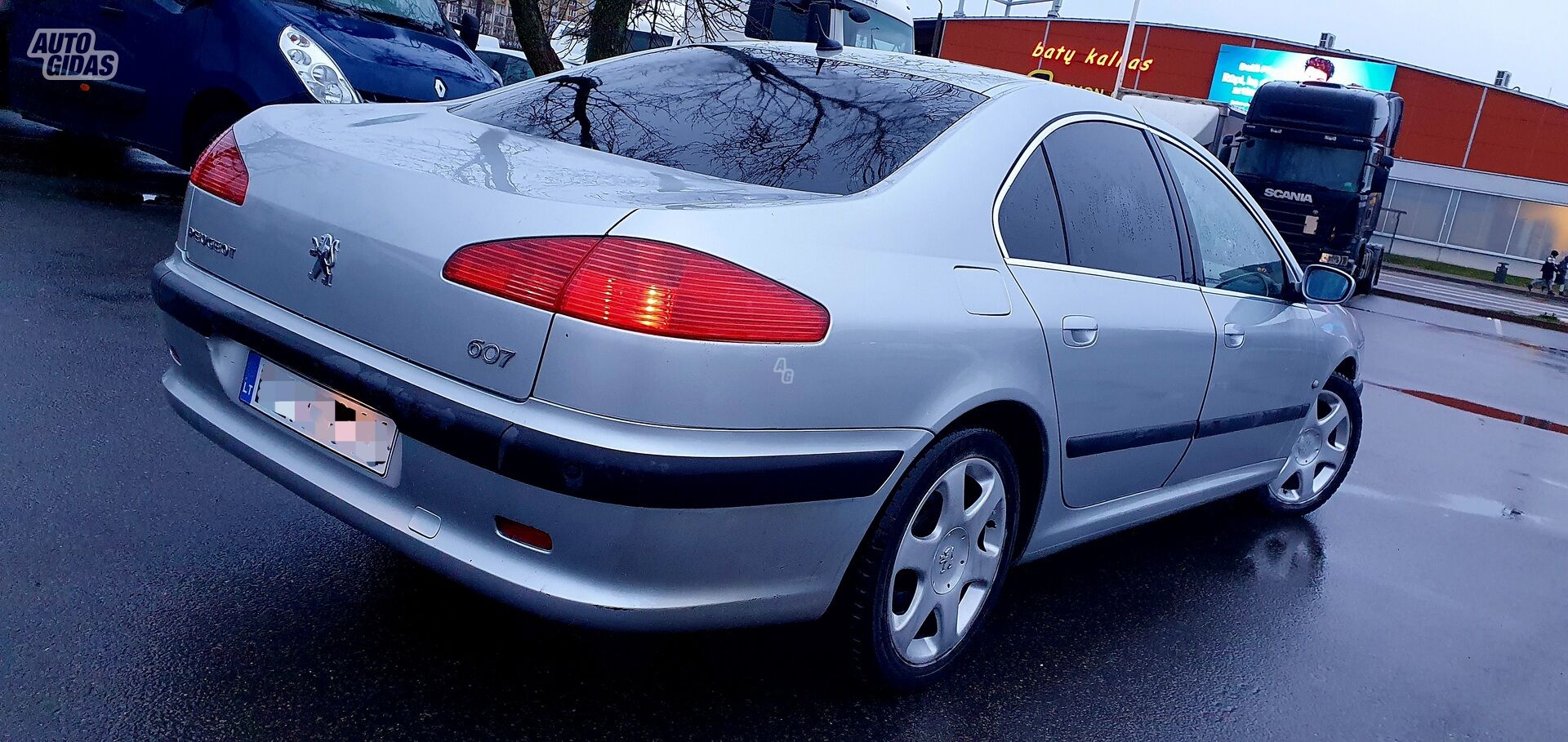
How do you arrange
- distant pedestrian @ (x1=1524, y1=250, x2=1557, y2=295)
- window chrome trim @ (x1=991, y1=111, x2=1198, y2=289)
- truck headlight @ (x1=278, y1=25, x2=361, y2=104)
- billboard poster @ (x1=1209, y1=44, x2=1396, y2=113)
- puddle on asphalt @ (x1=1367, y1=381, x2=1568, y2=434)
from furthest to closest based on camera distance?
1. billboard poster @ (x1=1209, y1=44, x2=1396, y2=113)
2. distant pedestrian @ (x1=1524, y1=250, x2=1557, y2=295)
3. puddle on asphalt @ (x1=1367, y1=381, x2=1568, y2=434)
4. truck headlight @ (x1=278, y1=25, x2=361, y2=104)
5. window chrome trim @ (x1=991, y1=111, x2=1198, y2=289)

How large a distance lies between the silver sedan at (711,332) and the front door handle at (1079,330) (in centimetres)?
1

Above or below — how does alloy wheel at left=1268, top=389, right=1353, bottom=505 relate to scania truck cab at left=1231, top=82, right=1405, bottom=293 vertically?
below

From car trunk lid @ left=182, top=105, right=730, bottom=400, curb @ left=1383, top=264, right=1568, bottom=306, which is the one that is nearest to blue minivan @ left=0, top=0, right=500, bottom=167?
car trunk lid @ left=182, top=105, right=730, bottom=400

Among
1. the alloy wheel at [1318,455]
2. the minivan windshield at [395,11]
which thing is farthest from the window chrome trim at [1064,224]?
the minivan windshield at [395,11]

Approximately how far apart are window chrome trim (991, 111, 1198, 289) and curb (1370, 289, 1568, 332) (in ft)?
70.7

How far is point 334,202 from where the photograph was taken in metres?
2.45

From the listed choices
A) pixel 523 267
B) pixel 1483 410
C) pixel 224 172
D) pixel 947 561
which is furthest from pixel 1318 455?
pixel 1483 410

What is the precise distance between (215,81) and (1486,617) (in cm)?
741

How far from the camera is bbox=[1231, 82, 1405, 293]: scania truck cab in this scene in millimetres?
17734

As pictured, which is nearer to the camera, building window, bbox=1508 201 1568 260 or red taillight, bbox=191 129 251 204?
red taillight, bbox=191 129 251 204

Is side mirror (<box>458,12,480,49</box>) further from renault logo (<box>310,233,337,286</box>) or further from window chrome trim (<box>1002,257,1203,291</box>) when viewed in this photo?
renault logo (<box>310,233,337,286</box>)

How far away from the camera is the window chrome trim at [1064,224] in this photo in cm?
284

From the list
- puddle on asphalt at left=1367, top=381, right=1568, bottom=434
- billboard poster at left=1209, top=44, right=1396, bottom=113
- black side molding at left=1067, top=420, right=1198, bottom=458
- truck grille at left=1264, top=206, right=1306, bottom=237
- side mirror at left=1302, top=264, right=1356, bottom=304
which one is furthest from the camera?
billboard poster at left=1209, top=44, right=1396, bottom=113

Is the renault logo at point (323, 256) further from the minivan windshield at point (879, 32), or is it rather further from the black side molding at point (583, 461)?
the minivan windshield at point (879, 32)
